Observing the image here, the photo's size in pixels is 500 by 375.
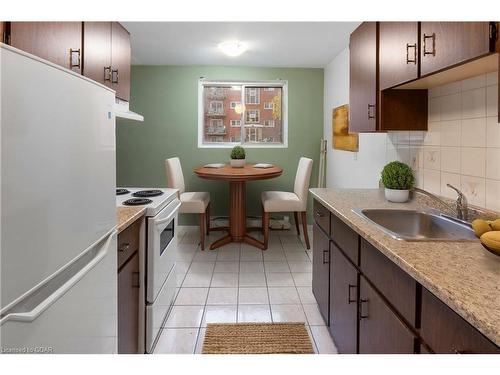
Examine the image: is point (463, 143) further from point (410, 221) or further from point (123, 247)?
point (123, 247)

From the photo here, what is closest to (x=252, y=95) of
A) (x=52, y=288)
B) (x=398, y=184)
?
(x=398, y=184)

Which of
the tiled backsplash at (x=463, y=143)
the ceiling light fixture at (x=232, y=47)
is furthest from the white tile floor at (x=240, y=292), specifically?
the ceiling light fixture at (x=232, y=47)

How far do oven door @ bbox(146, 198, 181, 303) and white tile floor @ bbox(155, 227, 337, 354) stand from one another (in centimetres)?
37

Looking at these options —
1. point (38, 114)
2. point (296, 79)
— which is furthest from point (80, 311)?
point (296, 79)

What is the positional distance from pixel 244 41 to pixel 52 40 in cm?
247

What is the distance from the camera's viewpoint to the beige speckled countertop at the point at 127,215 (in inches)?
59.7

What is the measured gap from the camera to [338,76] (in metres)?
4.25

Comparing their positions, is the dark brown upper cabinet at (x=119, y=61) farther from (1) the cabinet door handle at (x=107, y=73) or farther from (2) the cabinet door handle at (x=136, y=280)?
(2) the cabinet door handle at (x=136, y=280)

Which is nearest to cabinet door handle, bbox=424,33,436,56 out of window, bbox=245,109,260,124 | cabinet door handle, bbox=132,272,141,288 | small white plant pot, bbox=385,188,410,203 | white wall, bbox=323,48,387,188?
small white plant pot, bbox=385,188,410,203

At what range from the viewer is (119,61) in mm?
2461

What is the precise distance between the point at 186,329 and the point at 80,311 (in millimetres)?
1427

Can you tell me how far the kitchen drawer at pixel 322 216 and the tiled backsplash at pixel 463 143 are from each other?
63 centimetres

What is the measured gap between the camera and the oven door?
1.93m
